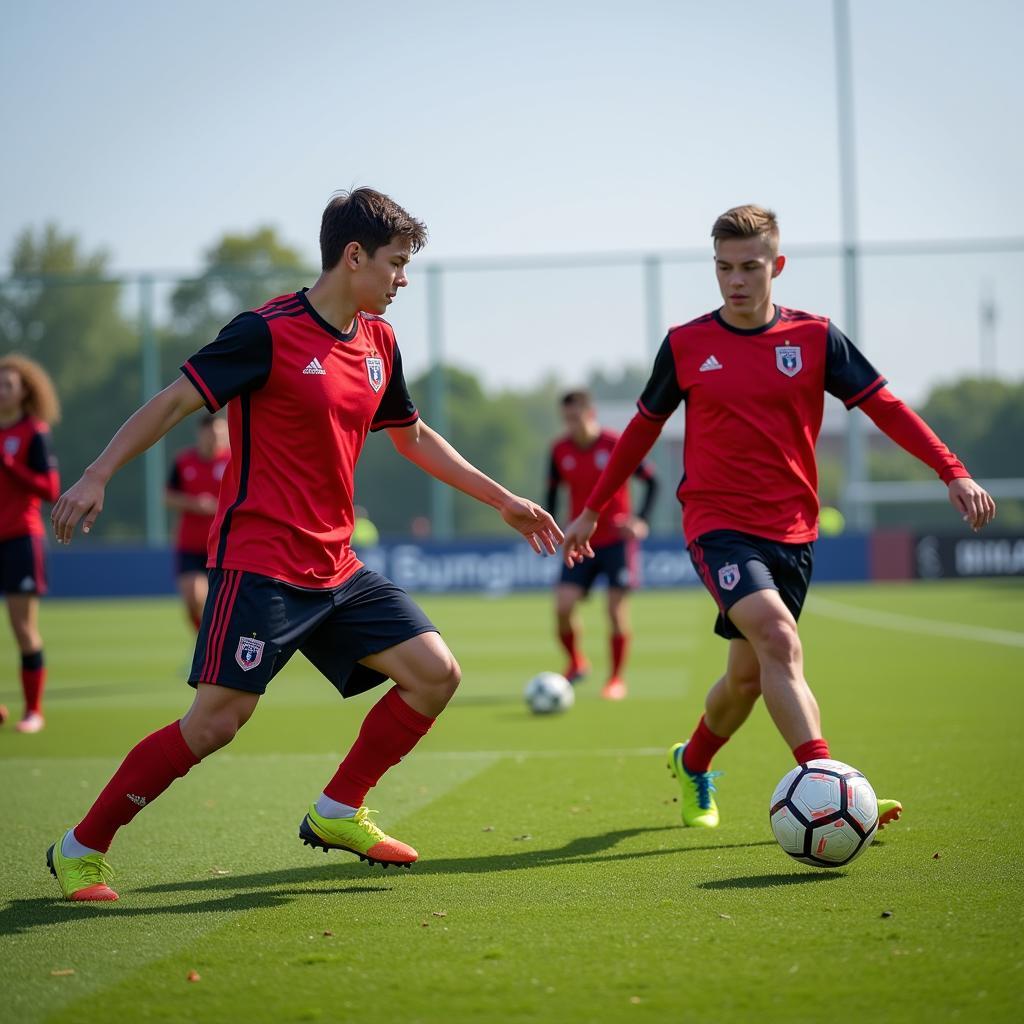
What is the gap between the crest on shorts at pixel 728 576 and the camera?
17.6 ft

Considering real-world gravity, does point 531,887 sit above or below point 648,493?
below

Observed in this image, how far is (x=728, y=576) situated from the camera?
5.39 metres

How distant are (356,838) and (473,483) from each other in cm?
138

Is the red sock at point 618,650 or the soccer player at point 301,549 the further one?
the red sock at point 618,650

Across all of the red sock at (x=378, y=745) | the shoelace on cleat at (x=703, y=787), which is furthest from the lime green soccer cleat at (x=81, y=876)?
the shoelace on cleat at (x=703, y=787)

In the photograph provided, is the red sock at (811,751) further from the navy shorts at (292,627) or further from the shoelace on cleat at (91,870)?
the shoelace on cleat at (91,870)

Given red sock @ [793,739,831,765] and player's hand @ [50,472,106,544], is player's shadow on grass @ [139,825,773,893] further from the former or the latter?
player's hand @ [50,472,106,544]

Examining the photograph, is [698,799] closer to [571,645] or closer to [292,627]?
[292,627]

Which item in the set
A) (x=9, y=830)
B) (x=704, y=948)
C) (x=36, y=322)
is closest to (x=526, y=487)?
(x=36, y=322)

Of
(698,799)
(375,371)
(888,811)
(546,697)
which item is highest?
(375,371)

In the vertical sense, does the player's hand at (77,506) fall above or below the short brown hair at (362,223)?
below

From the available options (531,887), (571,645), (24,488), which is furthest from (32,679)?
(531,887)

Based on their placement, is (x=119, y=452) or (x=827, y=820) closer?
(x=119, y=452)

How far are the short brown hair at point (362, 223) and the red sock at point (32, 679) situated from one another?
5.66 m
